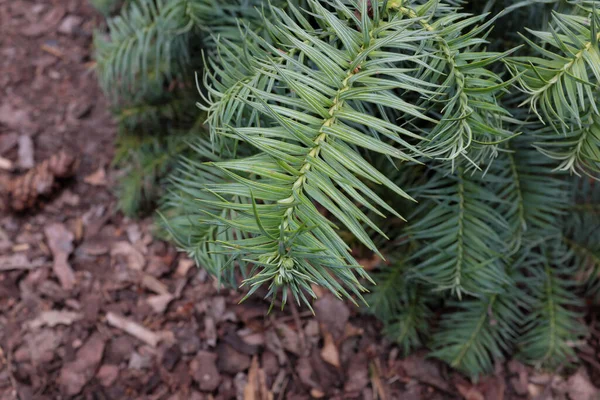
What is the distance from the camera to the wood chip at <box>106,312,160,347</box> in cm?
124

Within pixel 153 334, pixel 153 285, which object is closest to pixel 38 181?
pixel 153 285

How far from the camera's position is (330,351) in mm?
1219

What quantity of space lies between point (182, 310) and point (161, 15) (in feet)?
2.28

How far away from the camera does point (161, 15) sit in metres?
0.98

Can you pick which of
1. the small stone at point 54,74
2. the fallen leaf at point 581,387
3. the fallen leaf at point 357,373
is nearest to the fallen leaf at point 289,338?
the fallen leaf at point 357,373

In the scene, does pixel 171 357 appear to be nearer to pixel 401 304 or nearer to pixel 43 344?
pixel 43 344

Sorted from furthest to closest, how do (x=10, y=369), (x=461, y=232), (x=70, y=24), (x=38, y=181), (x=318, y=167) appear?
(x=70, y=24), (x=38, y=181), (x=10, y=369), (x=461, y=232), (x=318, y=167)

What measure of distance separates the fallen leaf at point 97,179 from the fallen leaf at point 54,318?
1.28 feet

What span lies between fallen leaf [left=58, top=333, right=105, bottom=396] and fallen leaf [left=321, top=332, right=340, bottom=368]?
53 cm

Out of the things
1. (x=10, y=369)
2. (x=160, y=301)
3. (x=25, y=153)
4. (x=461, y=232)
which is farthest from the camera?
(x=25, y=153)

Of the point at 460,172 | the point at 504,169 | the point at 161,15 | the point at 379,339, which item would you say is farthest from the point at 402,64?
the point at 379,339

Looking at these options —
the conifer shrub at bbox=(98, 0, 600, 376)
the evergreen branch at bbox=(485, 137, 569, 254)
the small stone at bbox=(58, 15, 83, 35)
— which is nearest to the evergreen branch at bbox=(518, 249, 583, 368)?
the conifer shrub at bbox=(98, 0, 600, 376)

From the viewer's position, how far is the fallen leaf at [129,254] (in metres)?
1.36

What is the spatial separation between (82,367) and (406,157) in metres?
0.99
